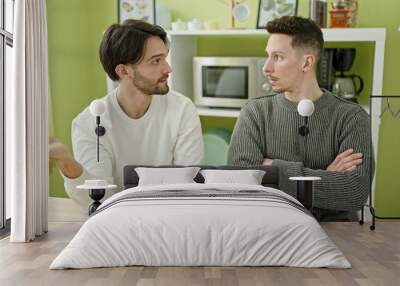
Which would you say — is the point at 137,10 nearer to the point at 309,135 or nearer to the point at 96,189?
the point at 96,189

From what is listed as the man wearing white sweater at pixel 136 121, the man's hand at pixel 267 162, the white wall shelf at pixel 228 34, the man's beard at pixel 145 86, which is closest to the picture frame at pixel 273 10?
the white wall shelf at pixel 228 34

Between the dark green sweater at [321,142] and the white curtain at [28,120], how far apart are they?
4.95 feet

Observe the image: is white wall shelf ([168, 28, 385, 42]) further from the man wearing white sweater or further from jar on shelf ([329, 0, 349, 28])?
the man wearing white sweater

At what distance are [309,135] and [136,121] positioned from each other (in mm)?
1308

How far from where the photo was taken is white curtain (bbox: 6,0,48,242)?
16.4ft

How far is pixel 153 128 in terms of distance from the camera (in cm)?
582

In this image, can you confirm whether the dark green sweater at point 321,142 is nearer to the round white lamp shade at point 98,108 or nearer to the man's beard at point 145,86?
the man's beard at point 145,86

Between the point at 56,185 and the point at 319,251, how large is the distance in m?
2.66

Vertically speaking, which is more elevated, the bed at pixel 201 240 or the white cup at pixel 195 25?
the white cup at pixel 195 25

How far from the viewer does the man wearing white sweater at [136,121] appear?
5.82 m

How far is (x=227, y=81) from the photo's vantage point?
20.3 ft

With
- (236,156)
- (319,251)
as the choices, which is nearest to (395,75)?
(236,156)

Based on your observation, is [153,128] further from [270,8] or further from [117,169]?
[270,8]

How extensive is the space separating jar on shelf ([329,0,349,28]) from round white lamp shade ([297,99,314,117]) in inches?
30.9
